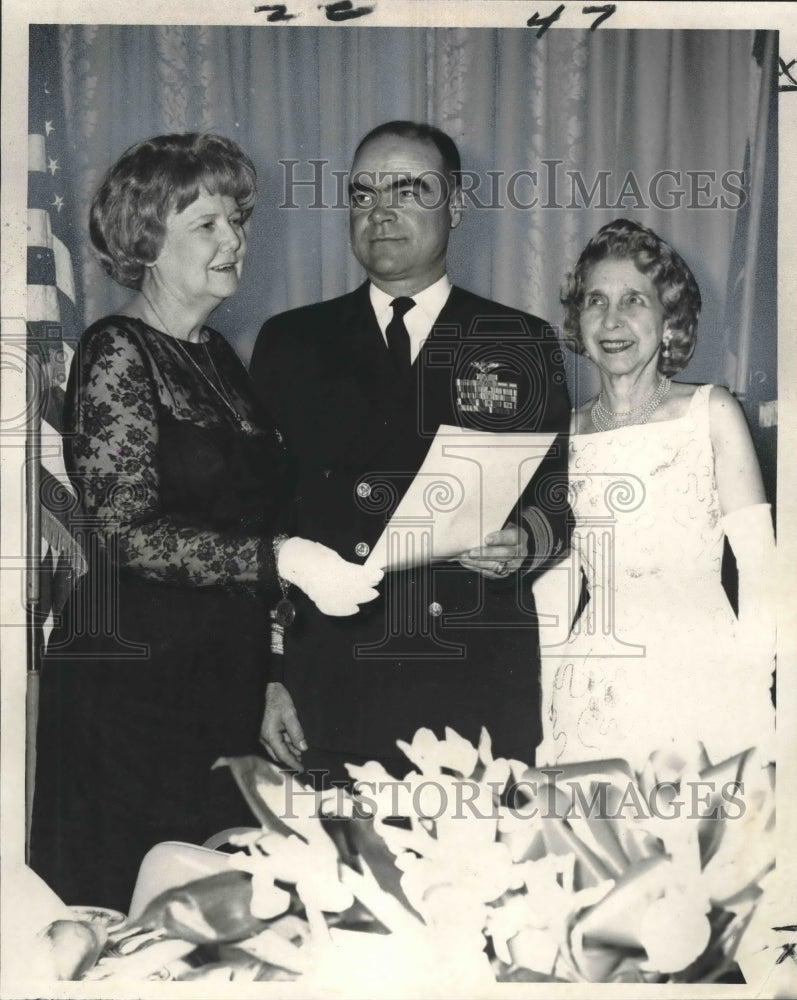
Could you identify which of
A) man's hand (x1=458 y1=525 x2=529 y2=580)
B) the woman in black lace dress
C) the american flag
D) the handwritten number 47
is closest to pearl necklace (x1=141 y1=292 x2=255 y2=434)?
the woman in black lace dress

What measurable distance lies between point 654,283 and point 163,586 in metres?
1.32

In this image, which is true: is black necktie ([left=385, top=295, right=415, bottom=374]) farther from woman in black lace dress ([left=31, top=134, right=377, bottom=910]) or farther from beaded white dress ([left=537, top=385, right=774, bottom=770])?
beaded white dress ([left=537, top=385, right=774, bottom=770])

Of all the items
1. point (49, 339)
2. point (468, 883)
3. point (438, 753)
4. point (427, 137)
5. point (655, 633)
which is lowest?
point (468, 883)

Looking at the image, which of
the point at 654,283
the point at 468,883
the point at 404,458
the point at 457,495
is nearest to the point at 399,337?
the point at 404,458

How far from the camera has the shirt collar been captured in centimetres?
240

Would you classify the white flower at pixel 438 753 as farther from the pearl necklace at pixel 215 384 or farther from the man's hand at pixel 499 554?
the pearl necklace at pixel 215 384

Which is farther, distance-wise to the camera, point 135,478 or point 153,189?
point 153,189

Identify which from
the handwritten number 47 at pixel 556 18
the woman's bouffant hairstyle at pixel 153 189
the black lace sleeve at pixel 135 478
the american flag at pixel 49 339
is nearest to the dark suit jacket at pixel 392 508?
the black lace sleeve at pixel 135 478

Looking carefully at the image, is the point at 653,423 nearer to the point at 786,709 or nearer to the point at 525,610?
the point at 525,610

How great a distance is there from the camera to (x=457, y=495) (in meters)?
2.37

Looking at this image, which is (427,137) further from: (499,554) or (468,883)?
(468,883)

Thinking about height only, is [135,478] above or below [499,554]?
above

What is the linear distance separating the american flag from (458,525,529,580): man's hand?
2.93ft

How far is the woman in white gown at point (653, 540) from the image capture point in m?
2.36
